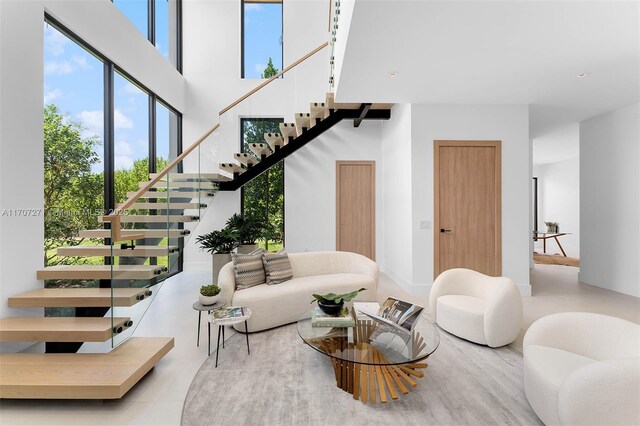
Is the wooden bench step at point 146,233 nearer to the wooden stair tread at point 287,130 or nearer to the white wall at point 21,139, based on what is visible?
the white wall at point 21,139

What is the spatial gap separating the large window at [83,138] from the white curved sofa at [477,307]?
3567 mm

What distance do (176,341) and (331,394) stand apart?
71.9 inches

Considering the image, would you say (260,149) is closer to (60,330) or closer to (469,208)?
(469,208)

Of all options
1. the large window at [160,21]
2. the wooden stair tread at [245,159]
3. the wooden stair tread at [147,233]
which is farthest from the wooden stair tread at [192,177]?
the large window at [160,21]

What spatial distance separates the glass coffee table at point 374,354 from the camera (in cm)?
216

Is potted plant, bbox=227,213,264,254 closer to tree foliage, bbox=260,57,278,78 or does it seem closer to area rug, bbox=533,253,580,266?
tree foliage, bbox=260,57,278,78

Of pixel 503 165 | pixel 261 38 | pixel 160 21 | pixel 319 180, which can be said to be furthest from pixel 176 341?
pixel 261 38

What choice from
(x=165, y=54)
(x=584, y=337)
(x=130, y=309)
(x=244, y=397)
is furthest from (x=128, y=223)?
(x=165, y=54)

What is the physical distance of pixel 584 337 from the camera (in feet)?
6.98

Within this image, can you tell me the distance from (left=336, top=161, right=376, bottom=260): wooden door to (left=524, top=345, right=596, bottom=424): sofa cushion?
15.2 feet

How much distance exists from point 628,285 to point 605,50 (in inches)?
152

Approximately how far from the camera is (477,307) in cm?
312

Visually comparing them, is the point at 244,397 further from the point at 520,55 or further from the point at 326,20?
the point at 326,20

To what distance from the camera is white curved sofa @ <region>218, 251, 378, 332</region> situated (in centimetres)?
336
